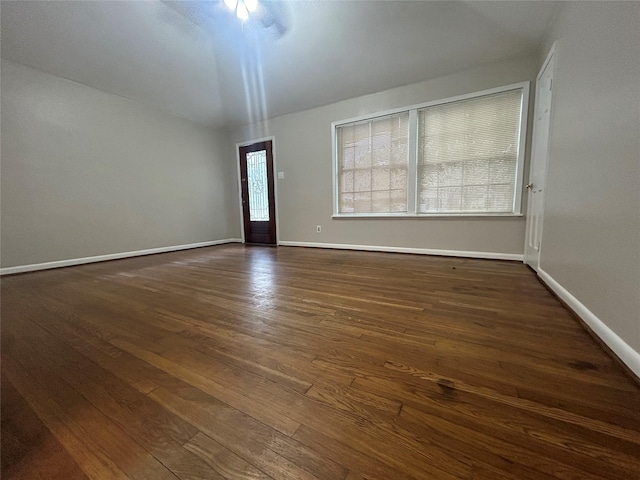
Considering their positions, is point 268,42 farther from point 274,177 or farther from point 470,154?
point 470,154

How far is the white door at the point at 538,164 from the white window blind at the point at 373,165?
4.72ft

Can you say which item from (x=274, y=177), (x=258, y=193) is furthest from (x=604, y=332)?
(x=258, y=193)

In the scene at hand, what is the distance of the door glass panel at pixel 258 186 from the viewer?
5043 millimetres

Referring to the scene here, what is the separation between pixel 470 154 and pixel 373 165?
1.33 metres

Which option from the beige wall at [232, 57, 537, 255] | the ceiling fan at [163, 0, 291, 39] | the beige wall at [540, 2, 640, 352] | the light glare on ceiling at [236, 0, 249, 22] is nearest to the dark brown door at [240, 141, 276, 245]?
the beige wall at [232, 57, 537, 255]

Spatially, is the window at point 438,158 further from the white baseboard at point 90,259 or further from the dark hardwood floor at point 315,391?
the white baseboard at point 90,259

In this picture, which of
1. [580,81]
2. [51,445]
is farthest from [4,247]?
[580,81]

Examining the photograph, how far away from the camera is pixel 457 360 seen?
3.57 feet

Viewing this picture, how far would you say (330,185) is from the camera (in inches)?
167

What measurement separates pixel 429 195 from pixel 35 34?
501 cm

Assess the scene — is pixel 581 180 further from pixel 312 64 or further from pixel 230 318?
pixel 312 64

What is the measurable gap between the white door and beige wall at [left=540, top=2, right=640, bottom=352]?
11.1 inches

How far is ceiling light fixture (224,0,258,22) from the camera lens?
245 centimetres

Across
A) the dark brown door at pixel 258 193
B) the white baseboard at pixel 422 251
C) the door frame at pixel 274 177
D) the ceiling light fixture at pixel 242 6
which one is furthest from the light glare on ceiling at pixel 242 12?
the white baseboard at pixel 422 251
